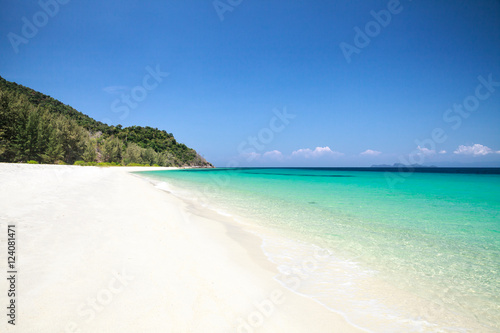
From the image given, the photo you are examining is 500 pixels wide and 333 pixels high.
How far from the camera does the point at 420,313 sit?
3219 mm

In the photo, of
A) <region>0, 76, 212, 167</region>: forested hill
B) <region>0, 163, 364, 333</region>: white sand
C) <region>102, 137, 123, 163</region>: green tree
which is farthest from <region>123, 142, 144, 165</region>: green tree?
<region>0, 163, 364, 333</region>: white sand

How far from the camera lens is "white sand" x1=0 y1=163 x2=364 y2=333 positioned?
248 centimetres

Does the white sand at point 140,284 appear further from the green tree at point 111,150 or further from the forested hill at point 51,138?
the green tree at point 111,150

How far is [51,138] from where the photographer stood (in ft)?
152

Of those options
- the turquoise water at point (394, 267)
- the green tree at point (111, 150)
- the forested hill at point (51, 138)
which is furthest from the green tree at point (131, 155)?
the turquoise water at point (394, 267)

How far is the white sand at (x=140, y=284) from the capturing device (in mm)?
2477

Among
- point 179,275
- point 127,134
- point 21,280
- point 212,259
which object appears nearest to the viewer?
point 21,280

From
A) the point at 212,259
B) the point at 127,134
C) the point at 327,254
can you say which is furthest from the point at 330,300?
the point at 127,134

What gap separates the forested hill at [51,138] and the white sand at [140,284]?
44.0 m

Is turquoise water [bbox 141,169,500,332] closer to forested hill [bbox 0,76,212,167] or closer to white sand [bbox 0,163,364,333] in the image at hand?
white sand [bbox 0,163,364,333]

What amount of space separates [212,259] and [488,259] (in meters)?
7.13

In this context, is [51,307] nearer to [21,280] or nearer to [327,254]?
[21,280]

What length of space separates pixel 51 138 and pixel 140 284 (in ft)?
199

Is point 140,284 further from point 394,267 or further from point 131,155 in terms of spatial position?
point 131,155
